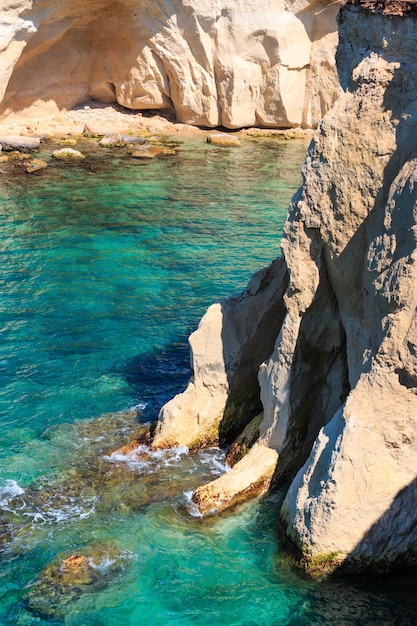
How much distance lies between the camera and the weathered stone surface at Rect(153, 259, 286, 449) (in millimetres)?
12633

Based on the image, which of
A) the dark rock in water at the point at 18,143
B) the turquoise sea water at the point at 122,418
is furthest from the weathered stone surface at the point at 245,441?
the dark rock in water at the point at 18,143

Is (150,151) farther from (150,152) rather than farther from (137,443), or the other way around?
(137,443)

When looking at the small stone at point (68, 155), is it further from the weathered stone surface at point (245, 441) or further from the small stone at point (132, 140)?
the weathered stone surface at point (245, 441)

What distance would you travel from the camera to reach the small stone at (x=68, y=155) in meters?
32.4

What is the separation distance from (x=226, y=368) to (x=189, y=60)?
26.8m

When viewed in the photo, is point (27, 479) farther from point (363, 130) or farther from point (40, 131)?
point (40, 131)

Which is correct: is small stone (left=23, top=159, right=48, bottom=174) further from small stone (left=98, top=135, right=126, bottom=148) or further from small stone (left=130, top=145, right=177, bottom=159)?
small stone (left=98, top=135, right=126, bottom=148)

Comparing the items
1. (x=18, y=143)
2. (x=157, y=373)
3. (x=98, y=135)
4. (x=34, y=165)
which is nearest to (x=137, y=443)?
(x=157, y=373)

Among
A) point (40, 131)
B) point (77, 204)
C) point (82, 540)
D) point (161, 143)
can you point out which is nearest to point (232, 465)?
point (82, 540)

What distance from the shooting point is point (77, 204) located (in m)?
26.6

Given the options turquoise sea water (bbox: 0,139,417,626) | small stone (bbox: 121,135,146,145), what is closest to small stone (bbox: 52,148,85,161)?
small stone (bbox: 121,135,146,145)

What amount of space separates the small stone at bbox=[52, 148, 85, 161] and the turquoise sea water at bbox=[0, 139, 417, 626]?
141 inches

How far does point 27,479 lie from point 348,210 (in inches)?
250

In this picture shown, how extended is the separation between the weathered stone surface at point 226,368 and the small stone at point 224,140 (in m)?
23.3
